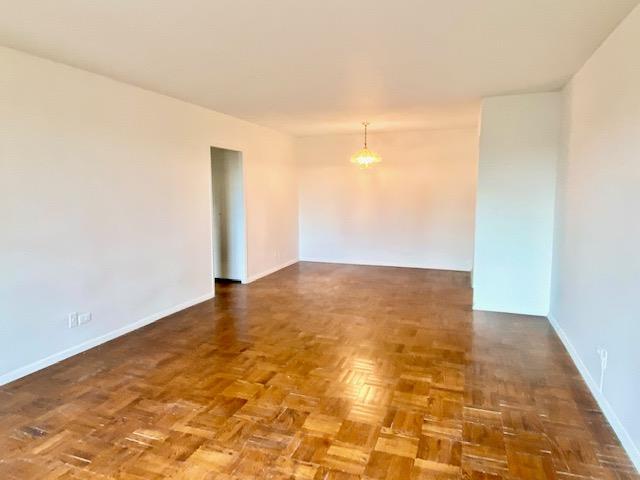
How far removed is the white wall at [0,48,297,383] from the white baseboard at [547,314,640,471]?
12.8ft

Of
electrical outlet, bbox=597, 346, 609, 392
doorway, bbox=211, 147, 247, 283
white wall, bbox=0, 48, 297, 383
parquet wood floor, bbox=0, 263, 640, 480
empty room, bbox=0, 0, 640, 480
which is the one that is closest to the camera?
parquet wood floor, bbox=0, 263, 640, 480

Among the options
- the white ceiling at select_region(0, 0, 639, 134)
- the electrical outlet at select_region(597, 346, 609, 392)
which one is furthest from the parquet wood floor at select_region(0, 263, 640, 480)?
the white ceiling at select_region(0, 0, 639, 134)

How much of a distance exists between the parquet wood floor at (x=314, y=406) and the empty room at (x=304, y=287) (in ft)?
0.06

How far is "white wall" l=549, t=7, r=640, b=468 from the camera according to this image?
2199 mm

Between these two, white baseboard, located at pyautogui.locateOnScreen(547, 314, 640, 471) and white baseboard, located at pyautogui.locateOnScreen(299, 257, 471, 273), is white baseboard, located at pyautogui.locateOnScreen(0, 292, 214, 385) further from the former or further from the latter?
white baseboard, located at pyautogui.locateOnScreen(547, 314, 640, 471)

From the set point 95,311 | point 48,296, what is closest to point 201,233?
point 95,311

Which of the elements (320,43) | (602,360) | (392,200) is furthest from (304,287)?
(602,360)

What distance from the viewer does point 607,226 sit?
2.61m

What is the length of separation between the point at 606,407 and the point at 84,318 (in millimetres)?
3945

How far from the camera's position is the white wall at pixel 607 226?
220cm

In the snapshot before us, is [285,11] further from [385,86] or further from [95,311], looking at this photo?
[95,311]

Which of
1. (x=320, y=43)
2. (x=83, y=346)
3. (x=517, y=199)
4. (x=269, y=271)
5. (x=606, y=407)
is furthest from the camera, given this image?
(x=269, y=271)

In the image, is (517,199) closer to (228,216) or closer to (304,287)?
(304,287)

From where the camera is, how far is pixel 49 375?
9.98ft
